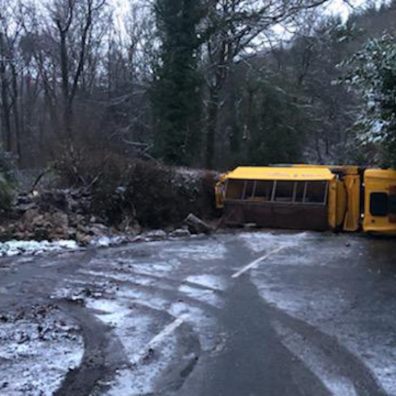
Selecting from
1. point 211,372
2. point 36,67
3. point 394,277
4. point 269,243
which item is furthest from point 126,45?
point 211,372

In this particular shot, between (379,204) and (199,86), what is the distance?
21825 millimetres

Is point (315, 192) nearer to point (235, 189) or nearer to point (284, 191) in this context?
point (284, 191)

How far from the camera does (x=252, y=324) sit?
8.45 m

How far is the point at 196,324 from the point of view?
8438 mm

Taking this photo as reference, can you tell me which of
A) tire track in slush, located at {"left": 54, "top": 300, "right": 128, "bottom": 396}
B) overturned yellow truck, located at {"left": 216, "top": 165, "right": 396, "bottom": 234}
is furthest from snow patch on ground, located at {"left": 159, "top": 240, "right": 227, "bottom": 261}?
tire track in slush, located at {"left": 54, "top": 300, "right": 128, "bottom": 396}

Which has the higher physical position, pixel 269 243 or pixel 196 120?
pixel 196 120

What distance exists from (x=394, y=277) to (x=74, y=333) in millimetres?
6538

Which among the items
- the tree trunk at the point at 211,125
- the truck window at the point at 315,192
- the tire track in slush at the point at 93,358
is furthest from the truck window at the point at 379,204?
the tree trunk at the point at 211,125

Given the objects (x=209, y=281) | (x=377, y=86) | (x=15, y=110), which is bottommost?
(x=209, y=281)

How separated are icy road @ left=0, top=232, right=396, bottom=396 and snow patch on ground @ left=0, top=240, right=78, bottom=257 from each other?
60 cm

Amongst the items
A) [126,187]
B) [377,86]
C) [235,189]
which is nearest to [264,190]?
[235,189]

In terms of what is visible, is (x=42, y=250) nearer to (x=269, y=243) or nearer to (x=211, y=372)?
(x=269, y=243)

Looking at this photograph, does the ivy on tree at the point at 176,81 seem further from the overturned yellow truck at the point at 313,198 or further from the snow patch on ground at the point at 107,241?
the snow patch on ground at the point at 107,241

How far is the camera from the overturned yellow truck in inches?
732
